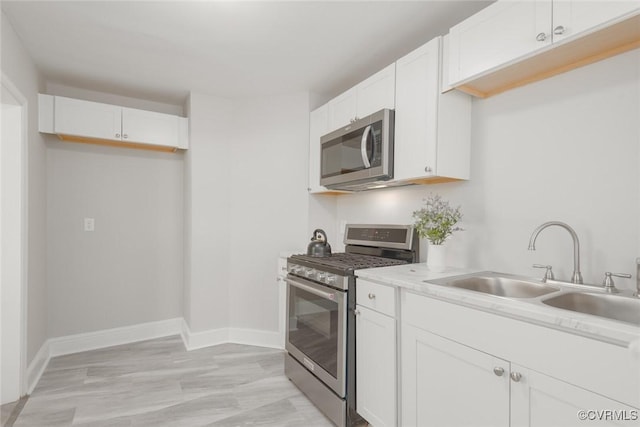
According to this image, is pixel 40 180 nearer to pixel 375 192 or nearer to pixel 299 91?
pixel 299 91

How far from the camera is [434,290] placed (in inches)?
59.2

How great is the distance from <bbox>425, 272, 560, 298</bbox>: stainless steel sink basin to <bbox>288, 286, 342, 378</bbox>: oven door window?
69 cm

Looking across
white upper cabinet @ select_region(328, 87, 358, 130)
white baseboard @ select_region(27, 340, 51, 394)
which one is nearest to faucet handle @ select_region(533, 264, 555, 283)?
white upper cabinet @ select_region(328, 87, 358, 130)

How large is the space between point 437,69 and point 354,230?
1433 millimetres

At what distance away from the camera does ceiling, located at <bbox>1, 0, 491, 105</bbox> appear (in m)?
1.96

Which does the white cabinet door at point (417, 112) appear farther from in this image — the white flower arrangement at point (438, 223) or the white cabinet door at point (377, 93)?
the white flower arrangement at point (438, 223)

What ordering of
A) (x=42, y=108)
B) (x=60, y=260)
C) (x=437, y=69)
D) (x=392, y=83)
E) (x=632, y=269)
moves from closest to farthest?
(x=632, y=269) → (x=437, y=69) → (x=392, y=83) → (x=42, y=108) → (x=60, y=260)

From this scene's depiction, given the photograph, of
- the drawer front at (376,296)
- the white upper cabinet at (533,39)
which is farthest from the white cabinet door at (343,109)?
the drawer front at (376,296)

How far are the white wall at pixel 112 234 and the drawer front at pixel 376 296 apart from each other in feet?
8.04

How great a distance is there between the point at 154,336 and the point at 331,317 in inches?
94.1

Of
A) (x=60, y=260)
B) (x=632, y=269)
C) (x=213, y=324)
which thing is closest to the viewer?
(x=632, y=269)

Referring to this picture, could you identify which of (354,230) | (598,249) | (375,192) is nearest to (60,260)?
(354,230)

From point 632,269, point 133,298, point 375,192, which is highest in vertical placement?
point 375,192

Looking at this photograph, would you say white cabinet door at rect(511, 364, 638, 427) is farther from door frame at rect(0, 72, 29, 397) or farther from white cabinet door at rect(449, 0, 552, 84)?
door frame at rect(0, 72, 29, 397)
